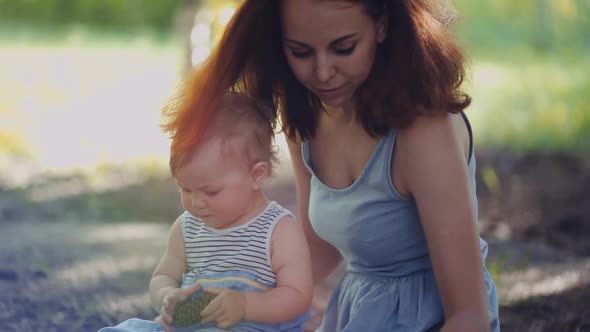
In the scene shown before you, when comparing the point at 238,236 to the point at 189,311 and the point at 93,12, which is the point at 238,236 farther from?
the point at 93,12

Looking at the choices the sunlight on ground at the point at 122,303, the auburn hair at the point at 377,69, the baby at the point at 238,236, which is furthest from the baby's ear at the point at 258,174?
the sunlight on ground at the point at 122,303

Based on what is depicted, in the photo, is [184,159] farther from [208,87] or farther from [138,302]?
[138,302]

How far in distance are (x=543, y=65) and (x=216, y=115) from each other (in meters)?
5.97

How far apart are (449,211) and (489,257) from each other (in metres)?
2.06

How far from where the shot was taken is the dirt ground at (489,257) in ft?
9.38

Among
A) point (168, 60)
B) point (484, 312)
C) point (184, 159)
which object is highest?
point (184, 159)

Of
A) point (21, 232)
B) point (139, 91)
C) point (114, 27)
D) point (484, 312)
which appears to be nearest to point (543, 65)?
point (139, 91)

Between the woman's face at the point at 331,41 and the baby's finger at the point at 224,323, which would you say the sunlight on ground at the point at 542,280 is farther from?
the baby's finger at the point at 224,323

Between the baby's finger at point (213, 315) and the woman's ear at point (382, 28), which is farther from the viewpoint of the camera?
the woman's ear at point (382, 28)

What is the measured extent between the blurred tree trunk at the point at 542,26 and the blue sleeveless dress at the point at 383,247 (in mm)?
5446

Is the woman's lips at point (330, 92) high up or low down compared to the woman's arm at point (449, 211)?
up

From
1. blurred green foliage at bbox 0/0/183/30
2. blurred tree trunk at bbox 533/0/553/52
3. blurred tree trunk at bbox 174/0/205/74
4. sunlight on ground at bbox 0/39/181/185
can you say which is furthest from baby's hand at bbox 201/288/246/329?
blurred green foliage at bbox 0/0/183/30

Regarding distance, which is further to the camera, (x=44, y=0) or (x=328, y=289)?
(x=44, y=0)

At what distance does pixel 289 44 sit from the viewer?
6.70 ft
